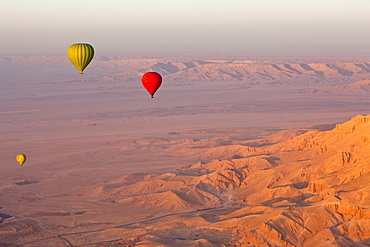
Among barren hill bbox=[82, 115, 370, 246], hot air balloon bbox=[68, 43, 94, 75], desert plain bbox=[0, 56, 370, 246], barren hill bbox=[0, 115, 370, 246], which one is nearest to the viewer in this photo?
barren hill bbox=[82, 115, 370, 246]

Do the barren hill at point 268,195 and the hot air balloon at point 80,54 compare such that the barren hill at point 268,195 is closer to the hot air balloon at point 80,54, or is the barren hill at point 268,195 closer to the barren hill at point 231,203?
the barren hill at point 231,203

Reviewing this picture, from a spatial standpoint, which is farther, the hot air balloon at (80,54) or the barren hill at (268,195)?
the hot air balloon at (80,54)

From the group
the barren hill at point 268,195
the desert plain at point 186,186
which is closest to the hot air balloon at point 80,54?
the desert plain at point 186,186

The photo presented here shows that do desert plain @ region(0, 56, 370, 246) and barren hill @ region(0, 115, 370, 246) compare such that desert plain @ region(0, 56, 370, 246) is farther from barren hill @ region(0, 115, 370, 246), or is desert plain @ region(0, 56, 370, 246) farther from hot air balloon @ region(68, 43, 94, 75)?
hot air balloon @ region(68, 43, 94, 75)

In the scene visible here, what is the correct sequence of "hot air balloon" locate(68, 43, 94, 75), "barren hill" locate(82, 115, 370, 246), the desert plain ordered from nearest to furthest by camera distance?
1. "barren hill" locate(82, 115, 370, 246)
2. the desert plain
3. "hot air balloon" locate(68, 43, 94, 75)

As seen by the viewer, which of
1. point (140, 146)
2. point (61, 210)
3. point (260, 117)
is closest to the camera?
point (61, 210)

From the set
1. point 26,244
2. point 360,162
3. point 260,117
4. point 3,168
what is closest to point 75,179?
point 3,168

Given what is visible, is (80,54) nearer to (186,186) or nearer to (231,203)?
(231,203)

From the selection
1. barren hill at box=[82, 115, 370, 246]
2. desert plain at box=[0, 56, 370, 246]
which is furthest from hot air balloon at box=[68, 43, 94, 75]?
barren hill at box=[82, 115, 370, 246]

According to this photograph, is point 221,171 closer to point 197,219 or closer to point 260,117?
point 197,219

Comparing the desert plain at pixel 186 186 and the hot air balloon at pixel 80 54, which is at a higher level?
the hot air balloon at pixel 80 54

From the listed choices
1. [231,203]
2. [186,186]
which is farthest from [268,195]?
[186,186]
